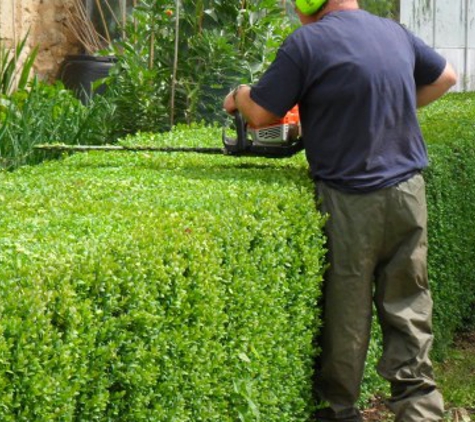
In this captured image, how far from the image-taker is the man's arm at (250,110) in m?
5.21

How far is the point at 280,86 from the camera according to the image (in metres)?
5.11

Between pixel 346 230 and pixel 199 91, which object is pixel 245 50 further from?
pixel 346 230

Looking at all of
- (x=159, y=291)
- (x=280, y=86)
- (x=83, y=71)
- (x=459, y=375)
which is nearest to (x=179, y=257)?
(x=159, y=291)

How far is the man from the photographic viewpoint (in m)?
5.14

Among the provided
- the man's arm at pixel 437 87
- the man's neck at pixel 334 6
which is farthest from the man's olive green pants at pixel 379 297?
the man's neck at pixel 334 6

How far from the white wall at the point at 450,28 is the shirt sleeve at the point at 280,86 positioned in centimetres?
1119

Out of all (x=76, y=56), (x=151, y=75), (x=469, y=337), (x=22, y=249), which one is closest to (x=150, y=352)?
(x=22, y=249)

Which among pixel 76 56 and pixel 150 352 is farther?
pixel 76 56

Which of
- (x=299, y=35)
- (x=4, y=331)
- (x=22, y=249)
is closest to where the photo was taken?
(x=4, y=331)

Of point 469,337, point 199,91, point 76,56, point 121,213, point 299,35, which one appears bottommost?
point 469,337

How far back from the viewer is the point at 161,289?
396 centimetres

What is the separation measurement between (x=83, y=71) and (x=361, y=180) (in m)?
7.46

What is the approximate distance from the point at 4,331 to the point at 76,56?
953 centimetres

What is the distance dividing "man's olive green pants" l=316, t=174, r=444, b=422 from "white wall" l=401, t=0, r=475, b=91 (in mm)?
11073
